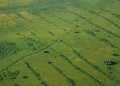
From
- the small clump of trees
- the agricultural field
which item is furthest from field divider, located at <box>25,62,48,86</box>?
the small clump of trees

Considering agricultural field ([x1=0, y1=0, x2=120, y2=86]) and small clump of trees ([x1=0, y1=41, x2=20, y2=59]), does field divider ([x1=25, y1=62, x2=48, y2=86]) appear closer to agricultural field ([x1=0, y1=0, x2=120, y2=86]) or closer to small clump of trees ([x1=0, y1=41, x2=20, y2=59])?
agricultural field ([x1=0, y1=0, x2=120, y2=86])

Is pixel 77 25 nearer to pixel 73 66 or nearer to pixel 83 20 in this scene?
pixel 83 20

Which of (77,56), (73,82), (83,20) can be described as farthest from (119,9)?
(73,82)

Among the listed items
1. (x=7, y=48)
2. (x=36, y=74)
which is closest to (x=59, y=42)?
(x=7, y=48)

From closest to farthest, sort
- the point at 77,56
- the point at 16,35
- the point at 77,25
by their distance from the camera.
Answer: the point at 77,56 < the point at 16,35 < the point at 77,25

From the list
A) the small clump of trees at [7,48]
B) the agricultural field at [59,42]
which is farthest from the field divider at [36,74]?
the small clump of trees at [7,48]

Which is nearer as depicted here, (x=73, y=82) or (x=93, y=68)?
(x=73, y=82)

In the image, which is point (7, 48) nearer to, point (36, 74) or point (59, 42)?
point (59, 42)

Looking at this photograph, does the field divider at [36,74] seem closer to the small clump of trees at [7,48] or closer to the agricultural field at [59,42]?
the agricultural field at [59,42]
